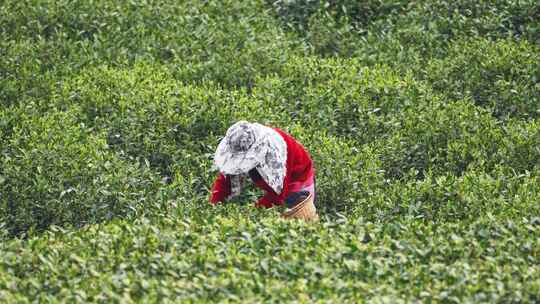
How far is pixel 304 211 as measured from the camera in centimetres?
827

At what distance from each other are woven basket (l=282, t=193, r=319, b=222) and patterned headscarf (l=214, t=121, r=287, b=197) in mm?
223

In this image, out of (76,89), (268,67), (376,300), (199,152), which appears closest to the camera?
(376,300)

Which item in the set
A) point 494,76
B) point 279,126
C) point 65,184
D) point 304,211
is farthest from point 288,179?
point 494,76

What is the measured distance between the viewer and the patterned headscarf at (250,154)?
800cm

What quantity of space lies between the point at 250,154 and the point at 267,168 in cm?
18

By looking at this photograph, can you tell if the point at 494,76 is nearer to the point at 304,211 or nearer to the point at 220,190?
the point at 304,211

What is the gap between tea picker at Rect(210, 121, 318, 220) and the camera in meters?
8.01

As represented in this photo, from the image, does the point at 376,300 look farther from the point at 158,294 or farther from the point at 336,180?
the point at 336,180

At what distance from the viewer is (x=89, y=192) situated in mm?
9062

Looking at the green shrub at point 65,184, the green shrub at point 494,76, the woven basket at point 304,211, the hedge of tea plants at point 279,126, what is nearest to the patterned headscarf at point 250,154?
the woven basket at point 304,211

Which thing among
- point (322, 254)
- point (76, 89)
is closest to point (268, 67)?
point (76, 89)

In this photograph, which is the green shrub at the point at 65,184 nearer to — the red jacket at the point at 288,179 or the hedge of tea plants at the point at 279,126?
the hedge of tea plants at the point at 279,126

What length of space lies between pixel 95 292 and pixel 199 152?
11.3ft

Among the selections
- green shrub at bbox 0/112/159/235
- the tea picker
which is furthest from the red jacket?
green shrub at bbox 0/112/159/235
